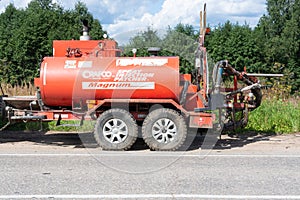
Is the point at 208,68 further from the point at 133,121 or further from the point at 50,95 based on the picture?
the point at 50,95

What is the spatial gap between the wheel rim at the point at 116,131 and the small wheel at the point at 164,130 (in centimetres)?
45

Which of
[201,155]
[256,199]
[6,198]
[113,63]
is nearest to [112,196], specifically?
[6,198]

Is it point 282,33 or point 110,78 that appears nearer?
point 110,78

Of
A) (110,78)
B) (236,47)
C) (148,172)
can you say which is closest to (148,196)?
(148,172)

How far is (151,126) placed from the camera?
412 inches

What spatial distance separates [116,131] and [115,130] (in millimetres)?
32


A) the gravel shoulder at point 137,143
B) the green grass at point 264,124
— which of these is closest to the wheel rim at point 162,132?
the gravel shoulder at point 137,143

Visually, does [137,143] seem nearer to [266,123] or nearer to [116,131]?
[116,131]

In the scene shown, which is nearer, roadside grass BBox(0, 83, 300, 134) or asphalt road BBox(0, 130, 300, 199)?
asphalt road BBox(0, 130, 300, 199)

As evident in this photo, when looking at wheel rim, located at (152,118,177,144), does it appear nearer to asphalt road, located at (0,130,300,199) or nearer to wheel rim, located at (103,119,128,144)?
asphalt road, located at (0,130,300,199)

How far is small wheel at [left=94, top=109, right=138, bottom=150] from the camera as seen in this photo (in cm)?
1048

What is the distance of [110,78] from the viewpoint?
34.6 ft

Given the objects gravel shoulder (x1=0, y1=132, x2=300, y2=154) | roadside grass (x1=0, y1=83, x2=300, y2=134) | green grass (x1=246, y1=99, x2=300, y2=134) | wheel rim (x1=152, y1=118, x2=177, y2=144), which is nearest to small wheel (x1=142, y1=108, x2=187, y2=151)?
wheel rim (x1=152, y1=118, x2=177, y2=144)

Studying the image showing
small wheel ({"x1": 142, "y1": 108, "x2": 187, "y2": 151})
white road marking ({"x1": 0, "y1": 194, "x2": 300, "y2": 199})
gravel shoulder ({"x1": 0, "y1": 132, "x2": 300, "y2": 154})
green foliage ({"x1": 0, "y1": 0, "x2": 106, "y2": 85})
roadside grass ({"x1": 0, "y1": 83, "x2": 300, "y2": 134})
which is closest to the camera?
white road marking ({"x1": 0, "y1": 194, "x2": 300, "y2": 199})
